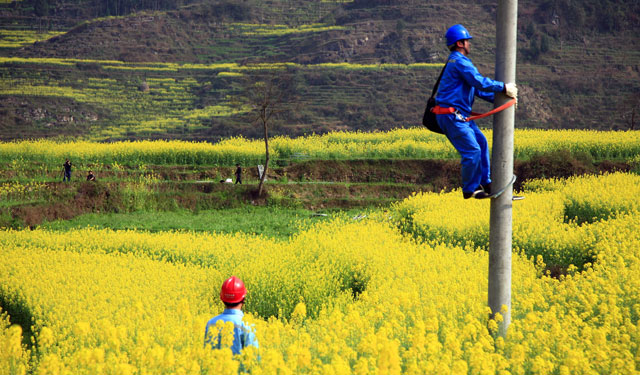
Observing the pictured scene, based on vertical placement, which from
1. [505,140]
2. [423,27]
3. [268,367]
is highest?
[423,27]

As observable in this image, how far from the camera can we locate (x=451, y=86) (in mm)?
4746

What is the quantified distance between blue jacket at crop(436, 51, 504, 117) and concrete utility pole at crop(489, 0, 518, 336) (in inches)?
8.6

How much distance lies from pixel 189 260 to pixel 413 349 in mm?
9121

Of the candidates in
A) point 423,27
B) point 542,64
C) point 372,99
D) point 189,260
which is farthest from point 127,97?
point 189,260

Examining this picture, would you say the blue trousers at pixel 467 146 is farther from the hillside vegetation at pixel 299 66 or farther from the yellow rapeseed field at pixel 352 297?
the hillside vegetation at pixel 299 66

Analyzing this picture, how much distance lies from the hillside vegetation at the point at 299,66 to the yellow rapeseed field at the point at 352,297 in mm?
26489

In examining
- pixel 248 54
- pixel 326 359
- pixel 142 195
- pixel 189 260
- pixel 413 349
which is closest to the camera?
pixel 413 349

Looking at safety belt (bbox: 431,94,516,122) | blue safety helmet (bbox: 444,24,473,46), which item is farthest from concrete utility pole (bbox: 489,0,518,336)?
blue safety helmet (bbox: 444,24,473,46)

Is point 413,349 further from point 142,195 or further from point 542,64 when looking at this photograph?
point 542,64

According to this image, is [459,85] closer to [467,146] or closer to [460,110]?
[460,110]

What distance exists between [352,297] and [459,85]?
4999mm

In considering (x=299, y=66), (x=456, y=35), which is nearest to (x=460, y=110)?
(x=456, y=35)

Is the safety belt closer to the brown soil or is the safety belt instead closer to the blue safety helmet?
the blue safety helmet

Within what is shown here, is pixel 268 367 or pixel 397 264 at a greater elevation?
pixel 268 367
